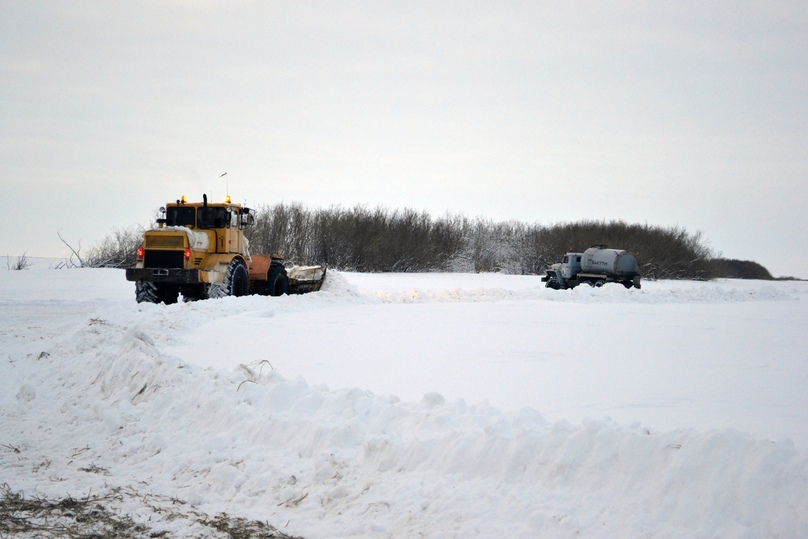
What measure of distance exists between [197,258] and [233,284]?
1137mm

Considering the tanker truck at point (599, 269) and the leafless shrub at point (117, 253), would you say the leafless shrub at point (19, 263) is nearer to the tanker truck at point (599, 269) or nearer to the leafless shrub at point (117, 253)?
the leafless shrub at point (117, 253)

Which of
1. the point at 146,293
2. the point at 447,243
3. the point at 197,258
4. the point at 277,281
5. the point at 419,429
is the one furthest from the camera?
the point at 447,243

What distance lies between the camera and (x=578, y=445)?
180 inches

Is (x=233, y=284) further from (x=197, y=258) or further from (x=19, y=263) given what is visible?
(x=19, y=263)

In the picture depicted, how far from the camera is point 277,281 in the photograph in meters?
19.1

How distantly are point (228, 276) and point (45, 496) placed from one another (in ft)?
40.5

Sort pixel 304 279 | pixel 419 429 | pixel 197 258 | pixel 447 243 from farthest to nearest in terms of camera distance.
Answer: pixel 447 243, pixel 304 279, pixel 197 258, pixel 419 429

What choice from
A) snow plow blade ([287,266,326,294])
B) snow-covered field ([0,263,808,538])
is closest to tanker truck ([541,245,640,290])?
snow plow blade ([287,266,326,294])

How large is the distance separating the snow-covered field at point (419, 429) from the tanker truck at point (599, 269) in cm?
1595

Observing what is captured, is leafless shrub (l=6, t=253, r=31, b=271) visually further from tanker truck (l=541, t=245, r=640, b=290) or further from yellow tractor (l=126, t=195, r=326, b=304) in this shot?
tanker truck (l=541, t=245, r=640, b=290)

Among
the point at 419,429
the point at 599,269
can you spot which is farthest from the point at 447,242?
the point at 419,429

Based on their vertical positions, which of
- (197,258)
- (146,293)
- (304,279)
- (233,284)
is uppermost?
(197,258)

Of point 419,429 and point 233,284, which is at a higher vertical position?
point 233,284

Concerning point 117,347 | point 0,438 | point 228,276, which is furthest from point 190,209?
point 0,438
